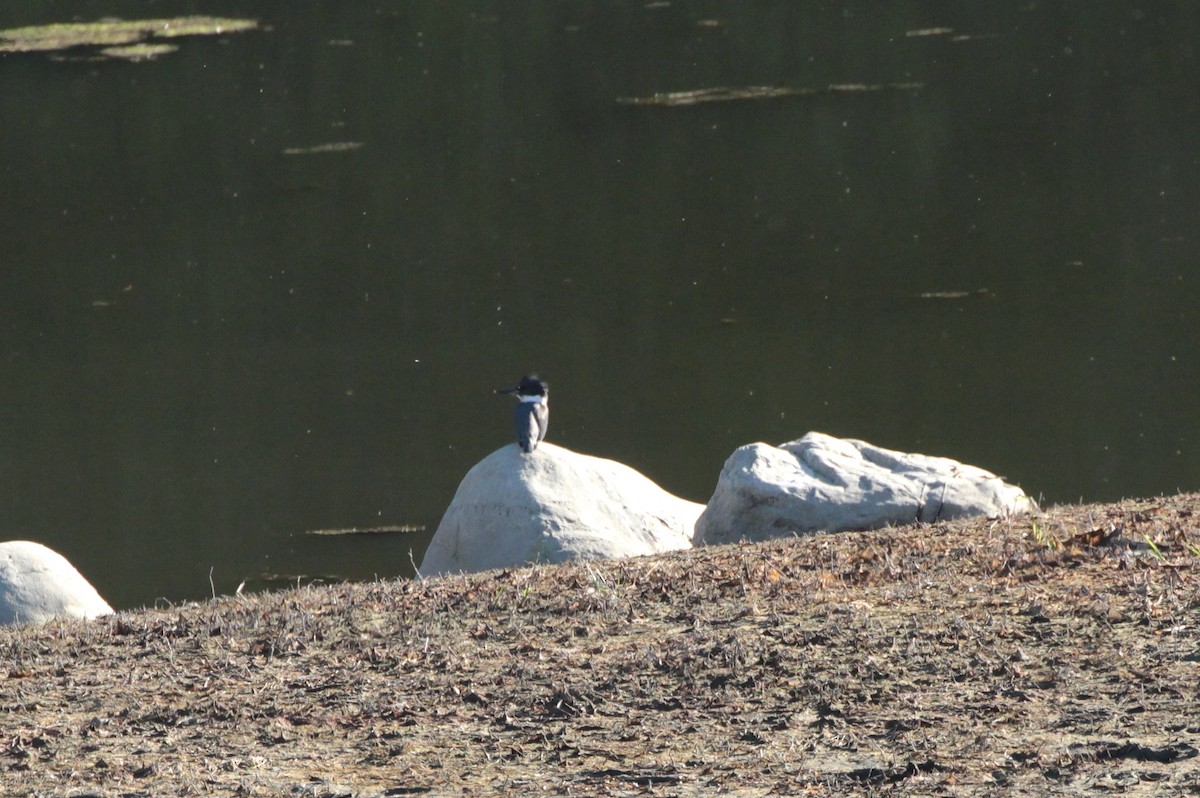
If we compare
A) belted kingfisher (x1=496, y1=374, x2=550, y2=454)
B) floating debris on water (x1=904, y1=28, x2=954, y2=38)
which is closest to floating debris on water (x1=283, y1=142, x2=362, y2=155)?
floating debris on water (x1=904, y1=28, x2=954, y2=38)

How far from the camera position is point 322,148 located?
21.2 m

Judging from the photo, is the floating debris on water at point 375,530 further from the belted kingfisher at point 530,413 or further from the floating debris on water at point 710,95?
the floating debris on water at point 710,95

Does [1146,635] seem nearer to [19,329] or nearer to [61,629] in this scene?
[61,629]

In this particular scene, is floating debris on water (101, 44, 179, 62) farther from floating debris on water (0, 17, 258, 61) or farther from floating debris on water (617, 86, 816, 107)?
floating debris on water (617, 86, 816, 107)

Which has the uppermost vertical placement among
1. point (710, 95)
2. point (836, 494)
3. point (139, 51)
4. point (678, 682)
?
point (139, 51)

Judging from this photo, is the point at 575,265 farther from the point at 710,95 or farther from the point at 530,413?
the point at 530,413

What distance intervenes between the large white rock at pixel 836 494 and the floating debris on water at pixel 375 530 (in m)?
2.95

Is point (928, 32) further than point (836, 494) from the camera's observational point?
Yes

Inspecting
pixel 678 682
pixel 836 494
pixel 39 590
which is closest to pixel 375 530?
pixel 39 590

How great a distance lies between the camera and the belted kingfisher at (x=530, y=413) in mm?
7348

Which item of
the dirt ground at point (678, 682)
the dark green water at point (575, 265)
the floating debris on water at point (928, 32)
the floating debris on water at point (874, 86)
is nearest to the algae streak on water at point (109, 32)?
the dark green water at point (575, 265)

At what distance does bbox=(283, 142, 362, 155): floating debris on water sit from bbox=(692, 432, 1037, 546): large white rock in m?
14.9

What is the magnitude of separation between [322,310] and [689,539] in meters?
7.96

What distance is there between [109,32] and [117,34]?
0.18 metres
